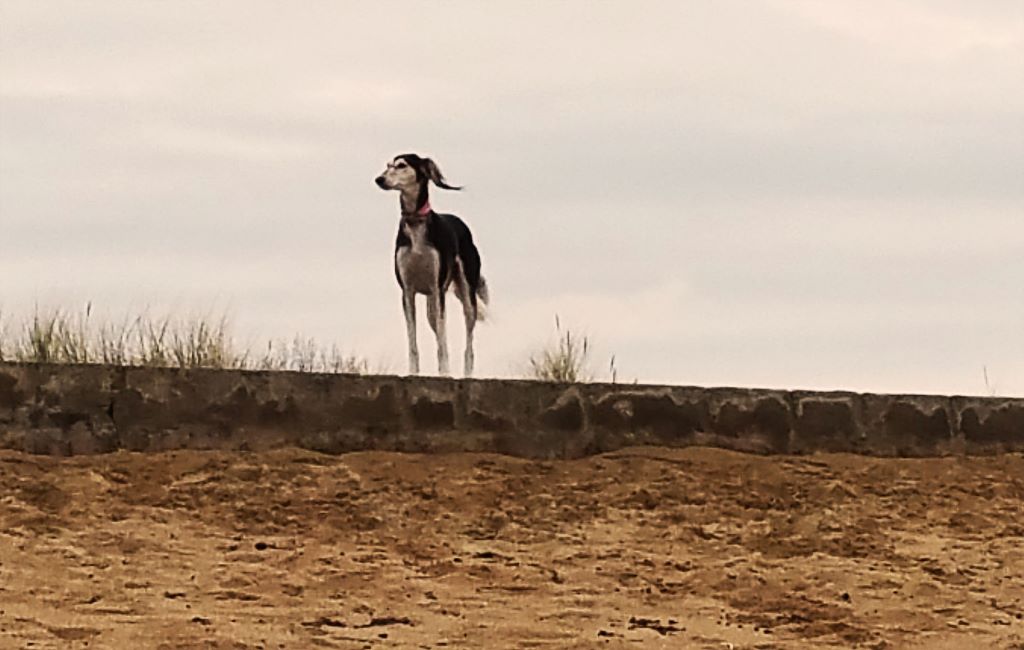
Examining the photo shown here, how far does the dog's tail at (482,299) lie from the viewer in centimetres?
1071

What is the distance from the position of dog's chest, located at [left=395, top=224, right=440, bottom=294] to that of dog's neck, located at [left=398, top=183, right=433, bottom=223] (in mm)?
56

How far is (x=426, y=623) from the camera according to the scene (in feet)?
20.3

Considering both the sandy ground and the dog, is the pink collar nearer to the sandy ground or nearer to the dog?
the dog

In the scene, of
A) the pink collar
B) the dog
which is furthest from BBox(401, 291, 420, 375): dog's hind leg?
the pink collar

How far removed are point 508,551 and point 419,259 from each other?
125 inches

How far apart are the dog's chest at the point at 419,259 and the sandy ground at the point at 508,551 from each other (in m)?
2.14

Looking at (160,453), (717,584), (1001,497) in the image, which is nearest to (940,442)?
(1001,497)

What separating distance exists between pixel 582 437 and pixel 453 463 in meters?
0.71

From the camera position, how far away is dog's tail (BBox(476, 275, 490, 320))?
1071cm

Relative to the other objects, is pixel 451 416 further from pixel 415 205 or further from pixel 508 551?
pixel 415 205

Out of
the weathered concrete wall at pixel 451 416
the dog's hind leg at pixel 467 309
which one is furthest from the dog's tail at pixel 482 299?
the weathered concrete wall at pixel 451 416

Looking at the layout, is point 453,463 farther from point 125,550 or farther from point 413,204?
point 413,204

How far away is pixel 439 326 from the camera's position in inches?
400

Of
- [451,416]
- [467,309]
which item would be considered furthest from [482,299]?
[451,416]
